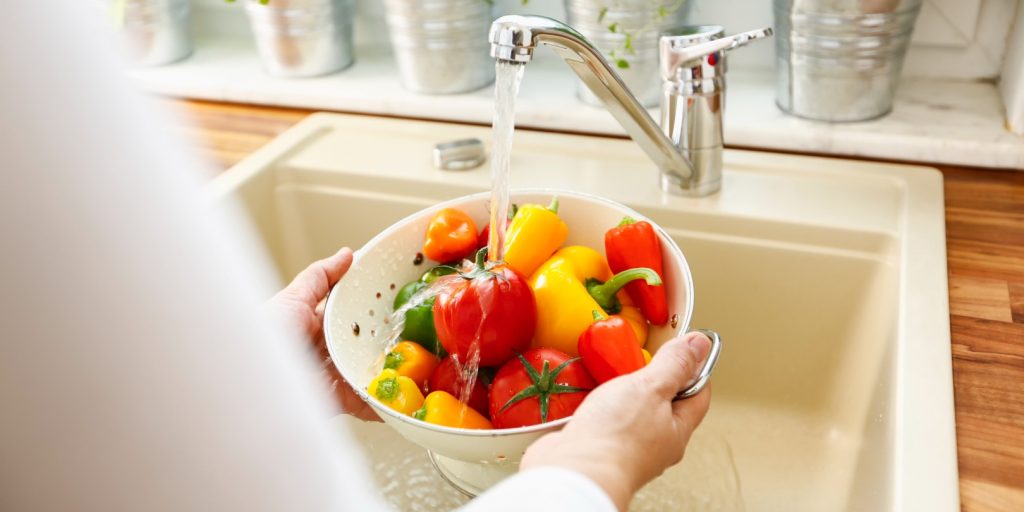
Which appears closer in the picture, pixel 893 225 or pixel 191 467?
pixel 191 467

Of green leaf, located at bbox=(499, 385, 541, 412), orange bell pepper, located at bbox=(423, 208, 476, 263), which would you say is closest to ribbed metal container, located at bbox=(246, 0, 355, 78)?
orange bell pepper, located at bbox=(423, 208, 476, 263)

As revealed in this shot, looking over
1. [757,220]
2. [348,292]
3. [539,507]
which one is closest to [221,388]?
[539,507]

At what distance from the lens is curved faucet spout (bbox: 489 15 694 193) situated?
626 millimetres

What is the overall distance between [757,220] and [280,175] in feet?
1.82

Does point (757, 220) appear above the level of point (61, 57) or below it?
below

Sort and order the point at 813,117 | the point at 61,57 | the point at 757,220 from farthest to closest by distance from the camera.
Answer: the point at 813,117
the point at 757,220
the point at 61,57

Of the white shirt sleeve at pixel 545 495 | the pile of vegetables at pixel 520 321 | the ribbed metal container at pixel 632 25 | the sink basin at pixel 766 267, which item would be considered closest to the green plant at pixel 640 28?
the ribbed metal container at pixel 632 25

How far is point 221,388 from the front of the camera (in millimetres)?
212

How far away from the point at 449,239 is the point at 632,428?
0.30 metres

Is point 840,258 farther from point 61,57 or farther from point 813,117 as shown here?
point 61,57

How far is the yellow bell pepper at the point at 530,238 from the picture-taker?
759 millimetres

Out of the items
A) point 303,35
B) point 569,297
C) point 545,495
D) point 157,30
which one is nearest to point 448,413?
point 569,297

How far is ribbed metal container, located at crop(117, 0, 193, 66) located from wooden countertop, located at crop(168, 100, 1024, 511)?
0.95 feet

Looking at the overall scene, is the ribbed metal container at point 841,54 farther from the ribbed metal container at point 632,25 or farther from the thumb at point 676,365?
the thumb at point 676,365
